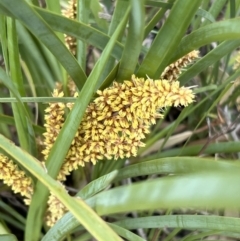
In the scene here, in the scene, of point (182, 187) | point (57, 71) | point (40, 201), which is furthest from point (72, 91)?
point (182, 187)

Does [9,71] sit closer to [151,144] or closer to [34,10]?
[34,10]

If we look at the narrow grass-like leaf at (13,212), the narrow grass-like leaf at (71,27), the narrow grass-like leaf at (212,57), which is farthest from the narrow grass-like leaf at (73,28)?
the narrow grass-like leaf at (13,212)

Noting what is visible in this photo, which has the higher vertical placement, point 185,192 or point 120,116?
point 120,116

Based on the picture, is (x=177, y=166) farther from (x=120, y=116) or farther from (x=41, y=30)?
(x=41, y=30)

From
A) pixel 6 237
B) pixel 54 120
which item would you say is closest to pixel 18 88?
pixel 54 120

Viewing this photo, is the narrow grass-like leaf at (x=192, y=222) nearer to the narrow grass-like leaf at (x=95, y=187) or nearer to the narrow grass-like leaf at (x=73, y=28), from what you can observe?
the narrow grass-like leaf at (x=95, y=187)

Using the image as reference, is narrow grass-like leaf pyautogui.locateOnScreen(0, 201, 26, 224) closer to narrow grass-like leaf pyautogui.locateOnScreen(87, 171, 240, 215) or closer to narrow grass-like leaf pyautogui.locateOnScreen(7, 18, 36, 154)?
narrow grass-like leaf pyautogui.locateOnScreen(7, 18, 36, 154)
